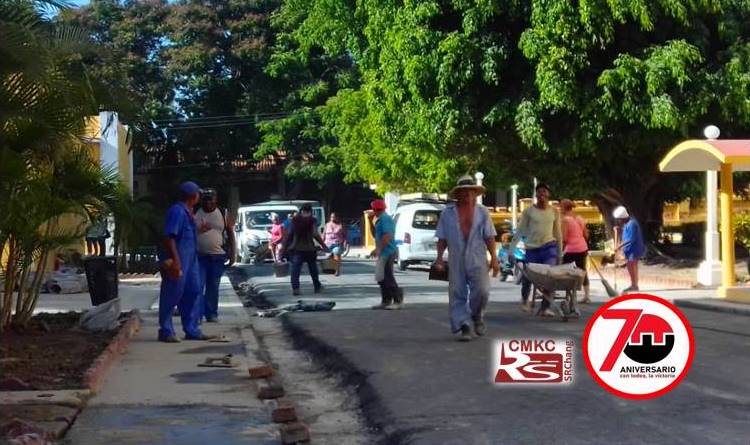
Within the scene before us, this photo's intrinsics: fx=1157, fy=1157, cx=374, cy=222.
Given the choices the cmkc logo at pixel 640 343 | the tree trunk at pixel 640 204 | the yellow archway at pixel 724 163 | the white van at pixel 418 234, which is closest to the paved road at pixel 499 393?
the cmkc logo at pixel 640 343

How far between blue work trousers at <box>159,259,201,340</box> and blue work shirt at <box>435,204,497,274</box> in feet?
9.52

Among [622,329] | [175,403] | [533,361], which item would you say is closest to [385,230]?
[175,403]

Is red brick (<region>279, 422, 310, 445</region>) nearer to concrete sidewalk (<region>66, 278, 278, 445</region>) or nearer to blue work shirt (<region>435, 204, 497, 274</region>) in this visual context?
concrete sidewalk (<region>66, 278, 278, 445</region>)

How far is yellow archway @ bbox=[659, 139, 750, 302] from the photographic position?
1836cm

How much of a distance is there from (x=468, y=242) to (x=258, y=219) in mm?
26714

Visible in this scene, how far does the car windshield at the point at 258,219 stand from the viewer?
3778cm

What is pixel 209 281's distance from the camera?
1492cm

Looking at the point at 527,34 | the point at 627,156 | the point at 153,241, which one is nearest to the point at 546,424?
the point at 153,241

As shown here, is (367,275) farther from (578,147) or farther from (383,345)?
(383,345)

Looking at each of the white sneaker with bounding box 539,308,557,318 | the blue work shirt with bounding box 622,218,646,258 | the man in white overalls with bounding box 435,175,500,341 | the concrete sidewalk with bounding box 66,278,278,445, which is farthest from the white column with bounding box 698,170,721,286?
the concrete sidewalk with bounding box 66,278,278,445

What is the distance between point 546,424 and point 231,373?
12.8 feet

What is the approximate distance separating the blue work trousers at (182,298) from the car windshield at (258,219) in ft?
80.5

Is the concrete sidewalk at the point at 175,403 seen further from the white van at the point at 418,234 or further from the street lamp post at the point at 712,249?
the white van at the point at 418,234

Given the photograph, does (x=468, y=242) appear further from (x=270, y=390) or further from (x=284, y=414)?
(x=284, y=414)
